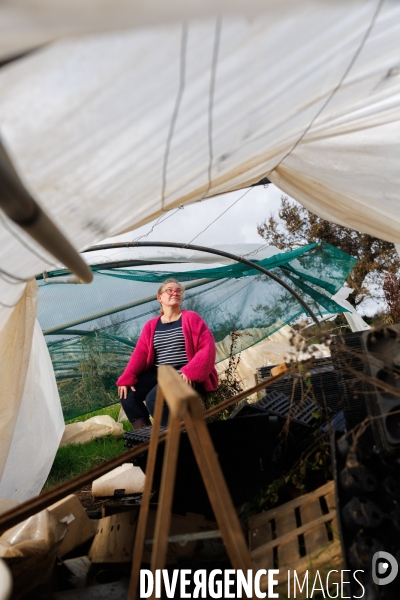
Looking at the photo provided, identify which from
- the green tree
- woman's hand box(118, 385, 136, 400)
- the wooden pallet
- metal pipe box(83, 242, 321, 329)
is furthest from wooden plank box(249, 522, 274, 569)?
the green tree

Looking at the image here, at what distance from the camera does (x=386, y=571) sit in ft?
5.67

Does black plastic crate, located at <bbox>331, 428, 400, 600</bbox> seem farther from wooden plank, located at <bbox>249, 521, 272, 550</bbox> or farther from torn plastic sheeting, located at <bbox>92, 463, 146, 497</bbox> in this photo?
torn plastic sheeting, located at <bbox>92, 463, 146, 497</bbox>

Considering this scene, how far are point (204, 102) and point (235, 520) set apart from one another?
4.26ft

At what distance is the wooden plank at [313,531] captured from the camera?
2.13 metres

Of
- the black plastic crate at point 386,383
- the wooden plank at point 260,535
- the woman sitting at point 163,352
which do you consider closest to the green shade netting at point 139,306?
the woman sitting at point 163,352

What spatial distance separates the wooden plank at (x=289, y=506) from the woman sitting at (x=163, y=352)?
6.21 feet

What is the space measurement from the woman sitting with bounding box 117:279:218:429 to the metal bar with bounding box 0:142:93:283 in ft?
8.19

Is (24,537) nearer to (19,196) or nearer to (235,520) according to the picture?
(235,520)

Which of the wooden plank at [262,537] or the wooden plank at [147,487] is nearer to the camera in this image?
the wooden plank at [147,487]

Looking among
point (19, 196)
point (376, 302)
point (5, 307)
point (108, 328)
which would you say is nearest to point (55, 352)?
point (108, 328)

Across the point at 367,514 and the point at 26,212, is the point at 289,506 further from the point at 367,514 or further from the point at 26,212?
the point at 26,212

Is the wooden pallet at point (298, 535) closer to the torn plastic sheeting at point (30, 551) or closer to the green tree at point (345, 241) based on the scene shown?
the torn plastic sheeting at point (30, 551)

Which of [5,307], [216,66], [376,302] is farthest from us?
[376,302]

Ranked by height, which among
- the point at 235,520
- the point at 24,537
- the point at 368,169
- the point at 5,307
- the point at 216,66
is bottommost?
the point at 235,520
